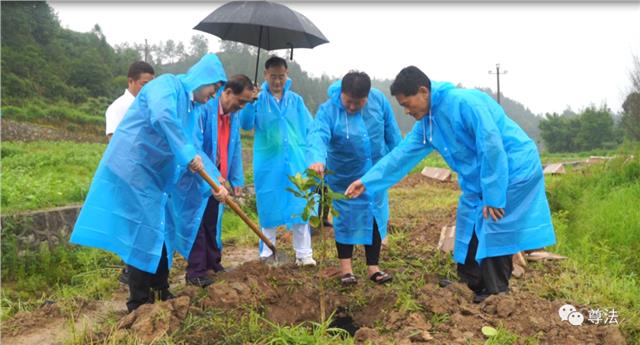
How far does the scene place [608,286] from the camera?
3590 millimetres

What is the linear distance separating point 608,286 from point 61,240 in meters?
4.71

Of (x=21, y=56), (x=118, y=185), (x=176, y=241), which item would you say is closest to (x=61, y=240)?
(x=176, y=241)

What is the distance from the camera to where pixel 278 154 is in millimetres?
4324

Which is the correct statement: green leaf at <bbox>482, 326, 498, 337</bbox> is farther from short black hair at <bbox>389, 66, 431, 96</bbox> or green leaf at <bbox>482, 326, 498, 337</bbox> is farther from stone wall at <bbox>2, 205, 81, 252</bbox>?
stone wall at <bbox>2, 205, 81, 252</bbox>

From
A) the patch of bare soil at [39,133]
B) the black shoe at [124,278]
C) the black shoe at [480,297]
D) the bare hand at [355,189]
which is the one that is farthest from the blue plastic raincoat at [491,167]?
the patch of bare soil at [39,133]

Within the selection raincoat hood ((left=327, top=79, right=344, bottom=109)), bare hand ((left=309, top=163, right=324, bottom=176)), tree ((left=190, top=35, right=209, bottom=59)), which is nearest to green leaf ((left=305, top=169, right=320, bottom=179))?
bare hand ((left=309, top=163, right=324, bottom=176))

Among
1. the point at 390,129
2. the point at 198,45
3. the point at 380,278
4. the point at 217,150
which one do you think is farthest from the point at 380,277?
the point at 198,45

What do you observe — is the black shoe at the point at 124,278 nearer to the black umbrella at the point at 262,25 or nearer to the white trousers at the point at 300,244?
the white trousers at the point at 300,244

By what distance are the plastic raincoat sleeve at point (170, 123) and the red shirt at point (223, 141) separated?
0.95 metres

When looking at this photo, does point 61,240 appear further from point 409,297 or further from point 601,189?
point 601,189

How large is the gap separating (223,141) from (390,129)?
4.46 feet

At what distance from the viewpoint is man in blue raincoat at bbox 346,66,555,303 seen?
2908mm

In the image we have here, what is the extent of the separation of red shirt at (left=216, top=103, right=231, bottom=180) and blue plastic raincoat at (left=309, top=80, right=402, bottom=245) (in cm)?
77

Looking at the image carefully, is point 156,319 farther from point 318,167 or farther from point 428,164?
point 428,164
